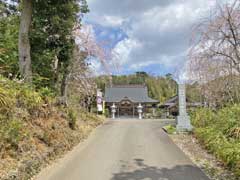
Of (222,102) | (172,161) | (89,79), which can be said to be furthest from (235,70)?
(89,79)

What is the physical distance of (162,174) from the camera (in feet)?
25.0

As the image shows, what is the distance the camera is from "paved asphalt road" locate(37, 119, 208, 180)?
7.42m

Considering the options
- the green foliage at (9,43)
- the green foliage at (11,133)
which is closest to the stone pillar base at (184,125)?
the green foliage at (9,43)

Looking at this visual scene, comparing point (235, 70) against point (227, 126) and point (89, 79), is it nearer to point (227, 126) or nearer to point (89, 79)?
point (227, 126)

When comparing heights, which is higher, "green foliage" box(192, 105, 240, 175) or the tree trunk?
the tree trunk

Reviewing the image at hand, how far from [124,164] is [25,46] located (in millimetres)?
6204

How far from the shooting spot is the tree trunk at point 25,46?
11.9 metres

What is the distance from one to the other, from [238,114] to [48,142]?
7.00 meters

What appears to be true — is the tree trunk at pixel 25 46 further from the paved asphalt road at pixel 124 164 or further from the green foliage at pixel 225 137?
the green foliage at pixel 225 137

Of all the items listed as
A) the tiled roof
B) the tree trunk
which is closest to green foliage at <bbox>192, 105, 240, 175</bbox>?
the tree trunk

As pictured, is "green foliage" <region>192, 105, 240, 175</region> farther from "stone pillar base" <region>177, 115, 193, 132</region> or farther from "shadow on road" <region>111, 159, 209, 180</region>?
"shadow on road" <region>111, 159, 209, 180</region>

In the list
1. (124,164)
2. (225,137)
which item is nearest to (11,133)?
(124,164)

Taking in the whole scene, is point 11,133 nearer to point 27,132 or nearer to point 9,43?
point 27,132

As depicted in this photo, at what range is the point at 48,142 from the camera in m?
9.40
